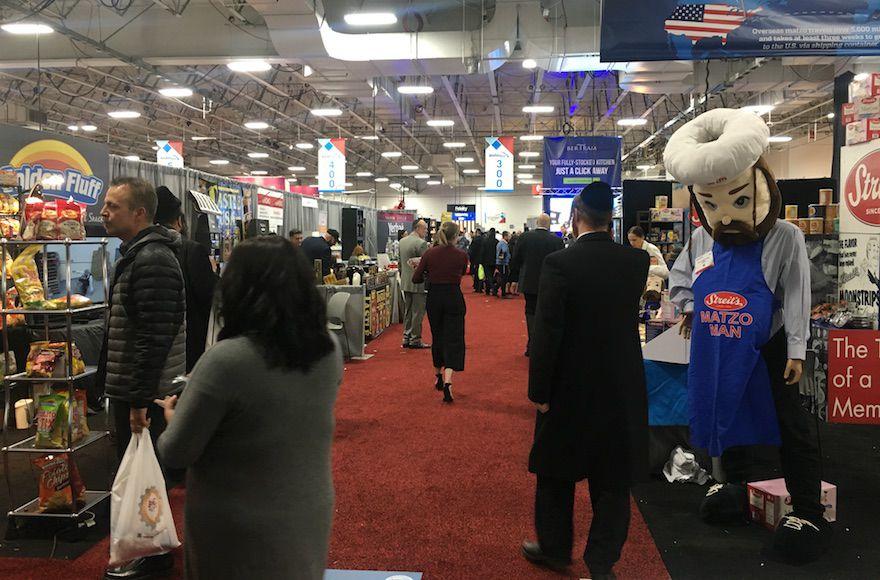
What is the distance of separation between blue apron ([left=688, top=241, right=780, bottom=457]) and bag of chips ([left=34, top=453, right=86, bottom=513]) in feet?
9.87

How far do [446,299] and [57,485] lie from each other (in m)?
3.38

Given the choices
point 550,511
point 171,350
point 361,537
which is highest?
point 171,350

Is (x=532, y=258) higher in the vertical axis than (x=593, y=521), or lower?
higher

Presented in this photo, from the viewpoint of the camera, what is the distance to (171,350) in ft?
9.26

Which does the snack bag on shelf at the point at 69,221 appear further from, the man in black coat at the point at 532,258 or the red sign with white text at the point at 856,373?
the man in black coat at the point at 532,258

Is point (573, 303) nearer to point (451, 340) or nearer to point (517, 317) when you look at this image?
point (451, 340)

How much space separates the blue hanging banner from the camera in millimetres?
11422

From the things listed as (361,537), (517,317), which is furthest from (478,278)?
(361,537)

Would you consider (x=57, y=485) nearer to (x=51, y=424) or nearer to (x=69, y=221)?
(x=51, y=424)

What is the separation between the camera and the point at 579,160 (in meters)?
11.5

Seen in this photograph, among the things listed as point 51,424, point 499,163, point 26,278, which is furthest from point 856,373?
point 499,163

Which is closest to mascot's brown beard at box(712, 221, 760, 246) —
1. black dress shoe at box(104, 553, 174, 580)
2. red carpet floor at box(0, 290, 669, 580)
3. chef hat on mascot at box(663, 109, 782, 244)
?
chef hat on mascot at box(663, 109, 782, 244)

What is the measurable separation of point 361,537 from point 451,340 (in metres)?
2.80

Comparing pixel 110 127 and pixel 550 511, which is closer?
pixel 550 511
